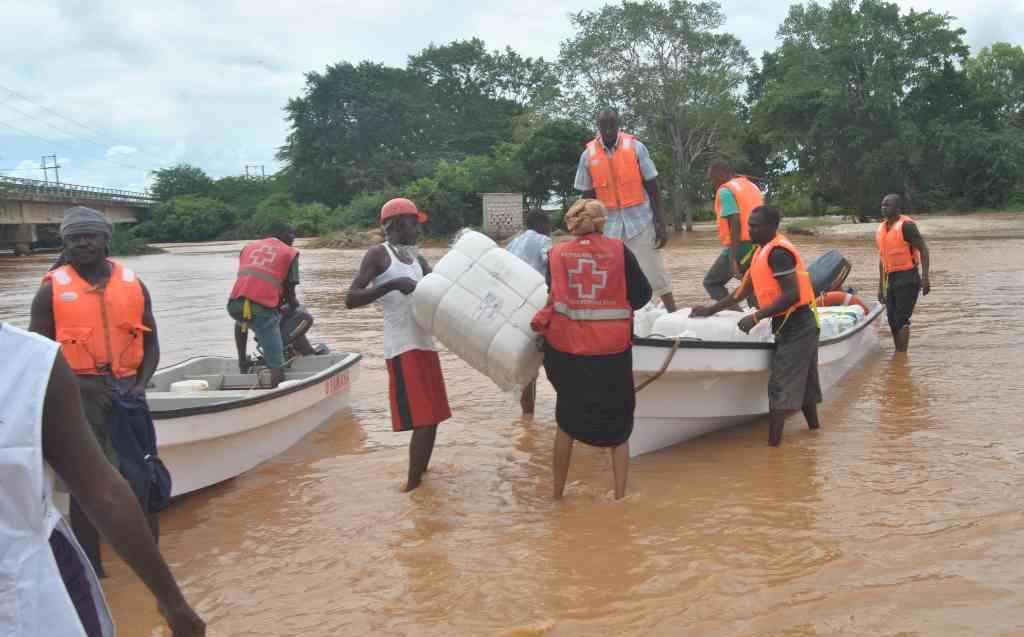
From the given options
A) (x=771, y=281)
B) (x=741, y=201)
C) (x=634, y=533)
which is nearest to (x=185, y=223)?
(x=741, y=201)

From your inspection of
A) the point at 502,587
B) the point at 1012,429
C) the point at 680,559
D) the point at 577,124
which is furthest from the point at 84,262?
the point at 577,124

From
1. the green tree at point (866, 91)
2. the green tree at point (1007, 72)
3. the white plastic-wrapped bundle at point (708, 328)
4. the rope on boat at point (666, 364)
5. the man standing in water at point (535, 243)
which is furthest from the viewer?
the green tree at point (1007, 72)

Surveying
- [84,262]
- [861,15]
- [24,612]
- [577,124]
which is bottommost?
[24,612]

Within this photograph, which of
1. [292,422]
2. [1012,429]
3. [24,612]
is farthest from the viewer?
[292,422]

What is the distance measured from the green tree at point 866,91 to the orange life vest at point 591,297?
3762 cm

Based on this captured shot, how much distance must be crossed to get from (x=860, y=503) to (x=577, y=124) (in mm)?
37089

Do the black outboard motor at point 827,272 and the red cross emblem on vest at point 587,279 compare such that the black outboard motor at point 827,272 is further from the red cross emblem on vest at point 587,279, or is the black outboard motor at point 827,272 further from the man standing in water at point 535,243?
the red cross emblem on vest at point 587,279

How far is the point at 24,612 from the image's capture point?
166 centimetres

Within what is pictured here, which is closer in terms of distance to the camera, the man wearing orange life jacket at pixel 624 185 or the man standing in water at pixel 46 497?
the man standing in water at pixel 46 497

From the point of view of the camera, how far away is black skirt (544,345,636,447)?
16.3 feet

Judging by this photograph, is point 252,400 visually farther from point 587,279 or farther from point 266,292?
point 587,279

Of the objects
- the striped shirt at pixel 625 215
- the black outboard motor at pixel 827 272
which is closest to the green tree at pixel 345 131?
the black outboard motor at pixel 827 272

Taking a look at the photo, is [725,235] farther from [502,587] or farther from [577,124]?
[577,124]

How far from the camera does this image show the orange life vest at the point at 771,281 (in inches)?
241
